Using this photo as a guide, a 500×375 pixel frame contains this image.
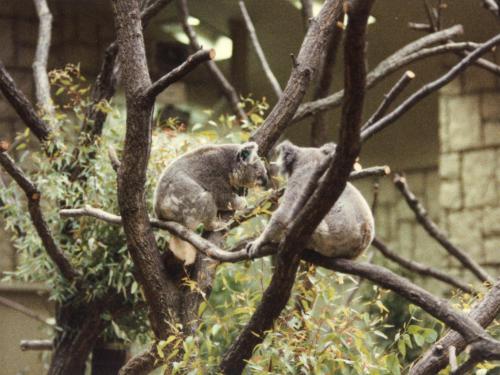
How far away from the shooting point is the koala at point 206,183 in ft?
11.6

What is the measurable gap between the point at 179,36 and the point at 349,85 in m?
5.83

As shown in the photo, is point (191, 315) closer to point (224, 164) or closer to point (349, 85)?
point (224, 164)

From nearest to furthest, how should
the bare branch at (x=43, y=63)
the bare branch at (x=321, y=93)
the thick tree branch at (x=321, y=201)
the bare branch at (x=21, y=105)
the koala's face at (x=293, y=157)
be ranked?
the thick tree branch at (x=321, y=201), the koala's face at (x=293, y=157), the bare branch at (x=21, y=105), the bare branch at (x=43, y=63), the bare branch at (x=321, y=93)

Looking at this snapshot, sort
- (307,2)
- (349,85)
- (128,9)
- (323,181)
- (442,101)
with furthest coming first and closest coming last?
(442,101) < (307,2) < (128,9) < (323,181) < (349,85)

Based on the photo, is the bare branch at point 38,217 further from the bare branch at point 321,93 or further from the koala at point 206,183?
the bare branch at point 321,93

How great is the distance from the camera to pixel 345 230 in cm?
281

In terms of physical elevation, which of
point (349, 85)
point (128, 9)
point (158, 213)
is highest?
point (128, 9)

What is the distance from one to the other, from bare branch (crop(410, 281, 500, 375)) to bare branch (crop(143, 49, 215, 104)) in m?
1.28

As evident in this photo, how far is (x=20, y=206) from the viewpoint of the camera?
4.71m

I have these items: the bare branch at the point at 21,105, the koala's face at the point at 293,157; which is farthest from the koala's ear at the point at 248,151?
the bare branch at the point at 21,105

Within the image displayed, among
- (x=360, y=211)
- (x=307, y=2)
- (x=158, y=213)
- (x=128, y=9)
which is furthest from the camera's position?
(x=307, y=2)

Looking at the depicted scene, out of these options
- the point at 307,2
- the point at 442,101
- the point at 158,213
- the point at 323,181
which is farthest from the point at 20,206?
the point at 442,101

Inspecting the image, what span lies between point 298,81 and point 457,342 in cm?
130

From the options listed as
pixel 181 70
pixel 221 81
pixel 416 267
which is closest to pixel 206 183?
pixel 181 70
